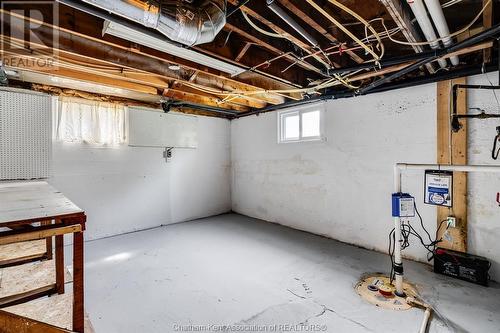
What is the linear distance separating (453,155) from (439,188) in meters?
0.51

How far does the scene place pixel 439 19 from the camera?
1590mm

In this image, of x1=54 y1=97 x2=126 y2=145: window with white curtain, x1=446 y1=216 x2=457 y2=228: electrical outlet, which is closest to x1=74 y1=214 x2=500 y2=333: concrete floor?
x1=446 y1=216 x2=457 y2=228: electrical outlet

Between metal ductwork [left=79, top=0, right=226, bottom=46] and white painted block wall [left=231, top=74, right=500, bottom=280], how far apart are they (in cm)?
243

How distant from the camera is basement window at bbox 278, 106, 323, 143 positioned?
382cm

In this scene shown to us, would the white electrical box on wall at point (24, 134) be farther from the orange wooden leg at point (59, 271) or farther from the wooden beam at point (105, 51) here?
the orange wooden leg at point (59, 271)

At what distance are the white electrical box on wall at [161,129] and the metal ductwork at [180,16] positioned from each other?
2842 millimetres

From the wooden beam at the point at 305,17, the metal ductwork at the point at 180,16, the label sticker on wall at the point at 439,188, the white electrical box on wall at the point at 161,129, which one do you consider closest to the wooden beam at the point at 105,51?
the metal ductwork at the point at 180,16

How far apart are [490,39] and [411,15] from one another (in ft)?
2.26

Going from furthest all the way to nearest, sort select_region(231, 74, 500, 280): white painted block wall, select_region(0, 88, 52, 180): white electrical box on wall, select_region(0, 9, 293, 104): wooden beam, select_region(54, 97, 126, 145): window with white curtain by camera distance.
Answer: select_region(54, 97, 126, 145): window with white curtain
select_region(0, 88, 52, 180): white electrical box on wall
select_region(231, 74, 500, 280): white painted block wall
select_region(0, 9, 293, 104): wooden beam

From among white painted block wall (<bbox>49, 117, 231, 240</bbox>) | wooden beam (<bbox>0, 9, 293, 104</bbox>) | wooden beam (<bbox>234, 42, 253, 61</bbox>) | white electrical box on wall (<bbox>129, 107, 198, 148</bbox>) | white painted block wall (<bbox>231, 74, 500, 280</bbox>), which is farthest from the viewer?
white electrical box on wall (<bbox>129, 107, 198, 148</bbox>)

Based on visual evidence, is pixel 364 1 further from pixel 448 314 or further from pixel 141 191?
pixel 141 191

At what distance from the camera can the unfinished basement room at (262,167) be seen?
1.69m

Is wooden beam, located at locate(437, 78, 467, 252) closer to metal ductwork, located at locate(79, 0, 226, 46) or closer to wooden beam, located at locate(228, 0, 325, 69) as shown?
wooden beam, located at locate(228, 0, 325, 69)

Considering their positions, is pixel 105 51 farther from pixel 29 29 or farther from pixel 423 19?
pixel 423 19
